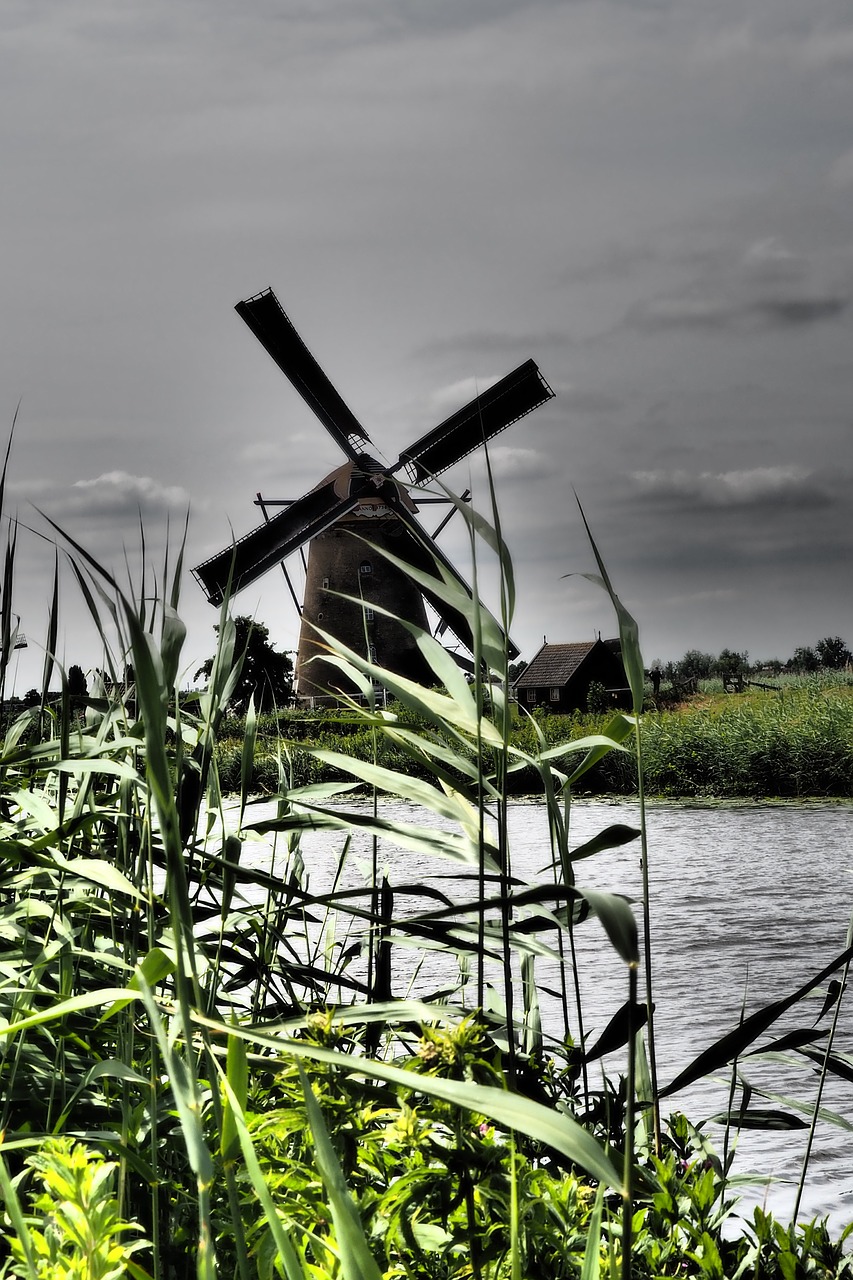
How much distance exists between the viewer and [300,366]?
18406 mm

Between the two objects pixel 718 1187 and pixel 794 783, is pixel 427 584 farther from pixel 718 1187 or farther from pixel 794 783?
pixel 794 783

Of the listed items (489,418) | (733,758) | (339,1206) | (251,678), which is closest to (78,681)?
(251,678)

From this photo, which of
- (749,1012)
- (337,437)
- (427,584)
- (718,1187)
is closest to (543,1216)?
(718,1187)

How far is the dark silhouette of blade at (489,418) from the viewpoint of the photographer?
1719 centimetres

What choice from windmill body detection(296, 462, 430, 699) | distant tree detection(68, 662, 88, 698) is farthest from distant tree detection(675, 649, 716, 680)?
distant tree detection(68, 662, 88, 698)

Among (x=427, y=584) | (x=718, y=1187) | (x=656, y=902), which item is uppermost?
(x=427, y=584)

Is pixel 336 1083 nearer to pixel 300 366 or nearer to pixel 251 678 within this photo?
pixel 251 678

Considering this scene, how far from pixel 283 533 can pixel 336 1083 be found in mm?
17838

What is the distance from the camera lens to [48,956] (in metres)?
1.10

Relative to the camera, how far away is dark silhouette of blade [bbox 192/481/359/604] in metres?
17.1

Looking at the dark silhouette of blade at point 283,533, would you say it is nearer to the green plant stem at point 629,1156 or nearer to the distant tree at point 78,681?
the distant tree at point 78,681

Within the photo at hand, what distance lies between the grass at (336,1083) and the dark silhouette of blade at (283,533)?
15804 millimetres

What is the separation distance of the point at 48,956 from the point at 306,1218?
45 centimetres

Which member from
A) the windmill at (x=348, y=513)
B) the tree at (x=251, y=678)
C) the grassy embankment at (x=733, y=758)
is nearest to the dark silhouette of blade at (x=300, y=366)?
the windmill at (x=348, y=513)
